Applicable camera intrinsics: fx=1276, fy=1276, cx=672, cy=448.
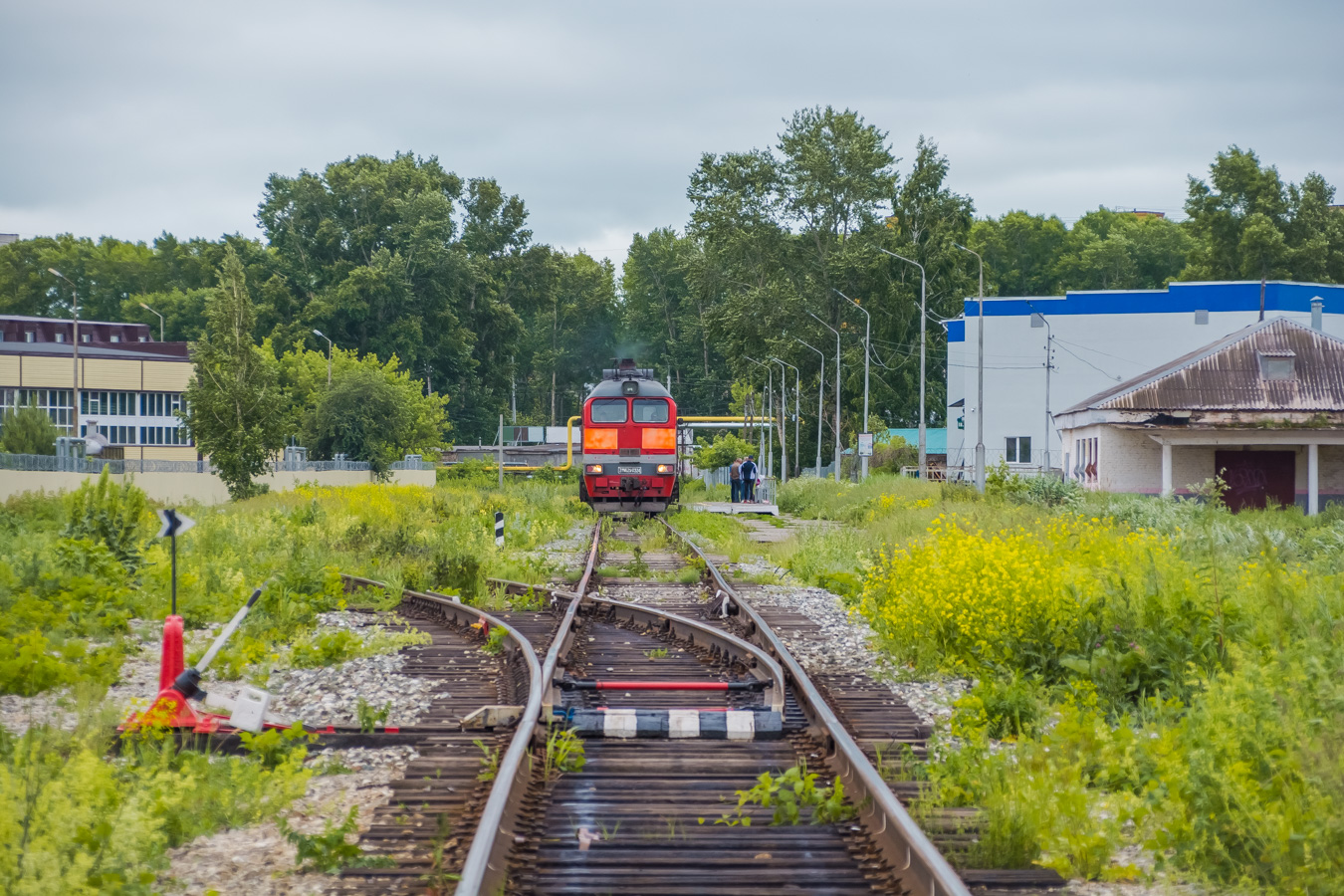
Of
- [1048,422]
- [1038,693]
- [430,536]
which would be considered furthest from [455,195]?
[1038,693]

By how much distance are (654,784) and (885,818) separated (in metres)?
1.55

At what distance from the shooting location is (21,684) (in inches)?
350

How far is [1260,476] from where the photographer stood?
117 feet

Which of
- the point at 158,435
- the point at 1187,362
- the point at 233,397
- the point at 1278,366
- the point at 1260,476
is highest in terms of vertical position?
the point at 1187,362

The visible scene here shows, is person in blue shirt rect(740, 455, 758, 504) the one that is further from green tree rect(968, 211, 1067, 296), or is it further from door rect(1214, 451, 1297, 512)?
green tree rect(968, 211, 1067, 296)

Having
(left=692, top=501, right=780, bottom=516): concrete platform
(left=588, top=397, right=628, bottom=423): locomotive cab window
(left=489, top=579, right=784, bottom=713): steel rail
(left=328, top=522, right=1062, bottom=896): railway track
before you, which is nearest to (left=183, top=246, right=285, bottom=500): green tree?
(left=588, top=397, right=628, bottom=423): locomotive cab window

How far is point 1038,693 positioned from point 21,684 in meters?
6.96

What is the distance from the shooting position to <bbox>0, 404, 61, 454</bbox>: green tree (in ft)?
153

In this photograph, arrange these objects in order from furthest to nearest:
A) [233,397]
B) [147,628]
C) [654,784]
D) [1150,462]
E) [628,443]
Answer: [233,397]
[1150,462]
[628,443]
[147,628]
[654,784]

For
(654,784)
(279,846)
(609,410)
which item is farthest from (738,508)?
(279,846)

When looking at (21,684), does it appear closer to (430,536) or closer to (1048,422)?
(430,536)

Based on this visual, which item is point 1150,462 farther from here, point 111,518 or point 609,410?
point 111,518

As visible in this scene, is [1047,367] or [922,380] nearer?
[922,380]

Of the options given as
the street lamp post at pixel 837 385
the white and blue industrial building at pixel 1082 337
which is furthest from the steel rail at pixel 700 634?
the white and blue industrial building at pixel 1082 337
